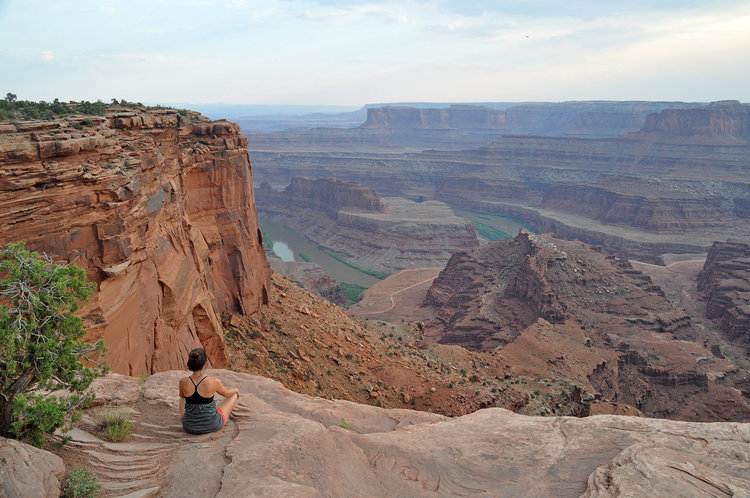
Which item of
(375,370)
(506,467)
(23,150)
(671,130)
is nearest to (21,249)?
(23,150)

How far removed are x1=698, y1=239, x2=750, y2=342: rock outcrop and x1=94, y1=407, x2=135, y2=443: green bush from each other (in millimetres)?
56764

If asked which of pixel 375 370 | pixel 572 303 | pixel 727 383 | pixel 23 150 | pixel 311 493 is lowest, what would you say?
pixel 727 383

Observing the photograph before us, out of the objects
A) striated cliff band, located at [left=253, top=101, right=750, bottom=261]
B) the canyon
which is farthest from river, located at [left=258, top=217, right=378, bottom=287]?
striated cliff band, located at [left=253, top=101, right=750, bottom=261]

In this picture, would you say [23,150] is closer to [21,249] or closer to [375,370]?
[21,249]

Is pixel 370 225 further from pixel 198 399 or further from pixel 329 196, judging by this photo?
pixel 198 399

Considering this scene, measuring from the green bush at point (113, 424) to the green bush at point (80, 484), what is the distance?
111 centimetres

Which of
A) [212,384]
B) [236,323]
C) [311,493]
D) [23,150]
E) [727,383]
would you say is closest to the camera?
[311,493]

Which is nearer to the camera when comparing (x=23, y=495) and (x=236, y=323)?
(x=23, y=495)

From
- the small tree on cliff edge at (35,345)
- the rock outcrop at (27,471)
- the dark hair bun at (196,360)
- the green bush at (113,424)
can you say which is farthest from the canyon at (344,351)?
the dark hair bun at (196,360)

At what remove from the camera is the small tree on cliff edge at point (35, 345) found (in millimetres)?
6266

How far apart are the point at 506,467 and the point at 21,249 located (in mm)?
7805

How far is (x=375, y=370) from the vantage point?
22609 millimetres

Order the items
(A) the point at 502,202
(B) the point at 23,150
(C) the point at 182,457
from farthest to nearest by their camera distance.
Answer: (A) the point at 502,202 < (B) the point at 23,150 < (C) the point at 182,457

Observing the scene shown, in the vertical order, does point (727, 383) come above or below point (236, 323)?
below
